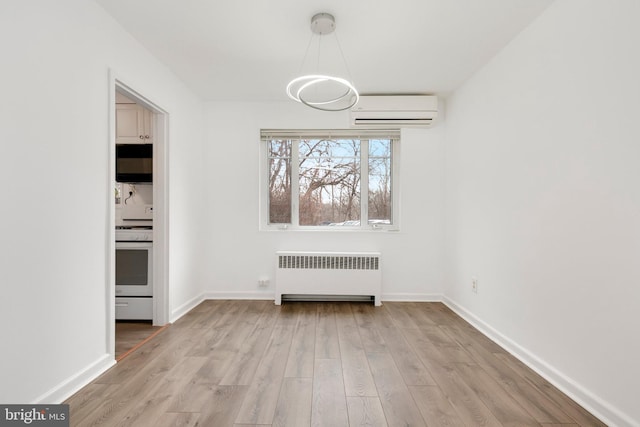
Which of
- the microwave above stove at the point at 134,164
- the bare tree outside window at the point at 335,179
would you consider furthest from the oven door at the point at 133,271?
the bare tree outside window at the point at 335,179

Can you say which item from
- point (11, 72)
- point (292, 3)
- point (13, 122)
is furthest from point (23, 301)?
point (292, 3)

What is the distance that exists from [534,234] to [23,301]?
3118 mm

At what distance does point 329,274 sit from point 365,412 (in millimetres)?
2100

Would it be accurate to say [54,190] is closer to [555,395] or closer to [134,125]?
[134,125]

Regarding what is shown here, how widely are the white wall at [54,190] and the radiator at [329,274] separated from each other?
196 centimetres

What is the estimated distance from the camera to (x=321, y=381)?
6.60 feet

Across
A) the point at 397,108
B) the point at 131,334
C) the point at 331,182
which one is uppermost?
the point at 397,108

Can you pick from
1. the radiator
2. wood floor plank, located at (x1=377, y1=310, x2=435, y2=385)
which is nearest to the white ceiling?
the radiator

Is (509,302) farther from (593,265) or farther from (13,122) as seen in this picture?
(13,122)

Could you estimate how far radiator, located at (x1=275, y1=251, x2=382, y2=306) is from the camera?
12.3 feet

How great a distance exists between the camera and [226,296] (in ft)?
12.9

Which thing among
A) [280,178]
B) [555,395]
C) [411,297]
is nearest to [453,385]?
[555,395]

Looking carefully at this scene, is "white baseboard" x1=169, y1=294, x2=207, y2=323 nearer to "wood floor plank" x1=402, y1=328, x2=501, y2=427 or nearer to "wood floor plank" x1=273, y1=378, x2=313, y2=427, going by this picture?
"wood floor plank" x1=273, y1=378, x2=313, y2=427

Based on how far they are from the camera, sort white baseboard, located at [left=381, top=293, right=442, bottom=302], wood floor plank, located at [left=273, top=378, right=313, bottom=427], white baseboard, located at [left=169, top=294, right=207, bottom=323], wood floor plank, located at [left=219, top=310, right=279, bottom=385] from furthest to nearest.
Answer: white baseboard, located at [left=381, top=293, right=442, bottom=302]
white baseboard, located at [left=169, top=294, right=207, bottom=323]
wood floor plank, located at [left=219, top=310, right=279, bottom=385]
wood floor plank, located at [left=273, top=378, right=313, bottom=427]
